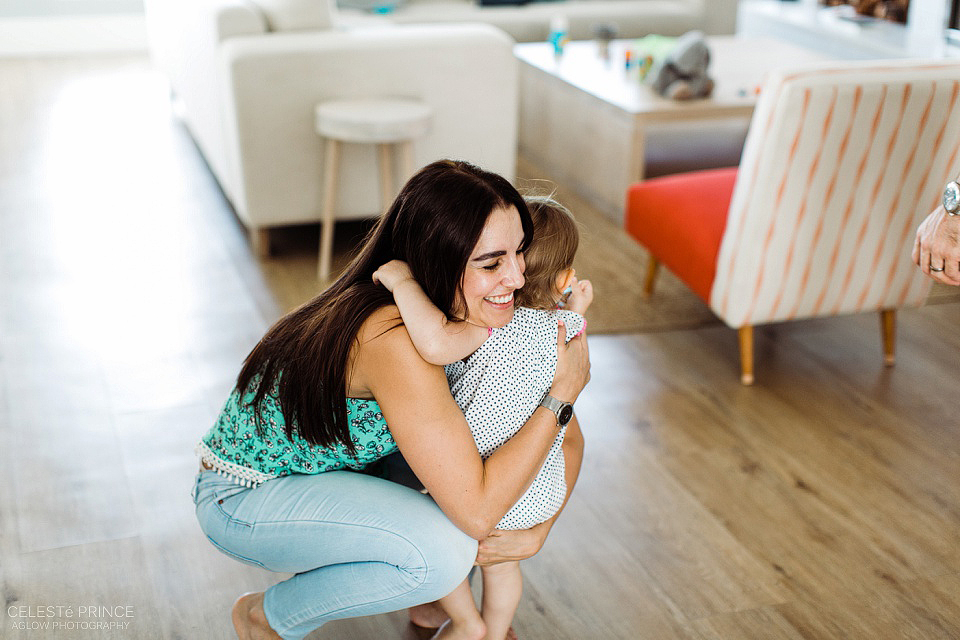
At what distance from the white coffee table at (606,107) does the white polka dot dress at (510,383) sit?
92.2 inches

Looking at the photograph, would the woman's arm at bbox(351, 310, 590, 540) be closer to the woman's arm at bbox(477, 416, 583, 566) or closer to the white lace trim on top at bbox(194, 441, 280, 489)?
the woman's arm at bbox(477, 416, 583, 566)

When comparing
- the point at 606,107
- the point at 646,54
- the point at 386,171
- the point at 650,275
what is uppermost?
the point at 646,54

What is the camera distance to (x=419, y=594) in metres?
1.50

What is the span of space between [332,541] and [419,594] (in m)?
0.15

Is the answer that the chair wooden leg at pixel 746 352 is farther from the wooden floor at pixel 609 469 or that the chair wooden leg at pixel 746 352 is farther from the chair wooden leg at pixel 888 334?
the chair wooden leg at pixel 888 334

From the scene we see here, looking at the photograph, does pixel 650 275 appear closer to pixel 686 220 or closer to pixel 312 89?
pixel 686 220

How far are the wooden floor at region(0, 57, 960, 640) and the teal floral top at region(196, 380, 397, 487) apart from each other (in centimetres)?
41

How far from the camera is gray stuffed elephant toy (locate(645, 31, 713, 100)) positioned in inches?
151

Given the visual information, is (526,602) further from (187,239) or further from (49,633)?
(187,239)

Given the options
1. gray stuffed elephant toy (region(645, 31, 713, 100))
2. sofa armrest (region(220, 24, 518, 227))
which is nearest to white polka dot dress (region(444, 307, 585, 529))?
sofa armrest (region(220, 24, 518, 227))

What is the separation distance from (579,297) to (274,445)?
21.0 inches

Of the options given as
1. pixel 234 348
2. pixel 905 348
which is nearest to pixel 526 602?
pixel 234 348

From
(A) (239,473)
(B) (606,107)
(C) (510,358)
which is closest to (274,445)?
(A) (239,473)

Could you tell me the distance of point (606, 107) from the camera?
12.7ft
